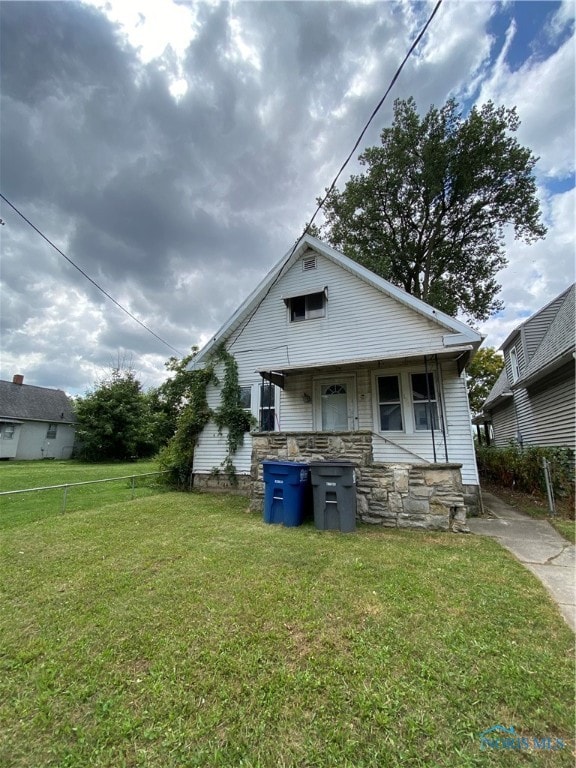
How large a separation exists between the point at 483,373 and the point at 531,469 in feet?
68.6

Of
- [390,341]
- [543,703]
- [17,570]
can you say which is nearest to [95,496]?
[17,570]

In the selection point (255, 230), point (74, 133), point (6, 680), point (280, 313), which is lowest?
point (6, 680)

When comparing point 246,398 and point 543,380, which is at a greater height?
point 543,380

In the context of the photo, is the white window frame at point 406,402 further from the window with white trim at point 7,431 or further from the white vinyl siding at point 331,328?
the window with white trim at point 7,431

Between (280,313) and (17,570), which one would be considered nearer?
(17,570)

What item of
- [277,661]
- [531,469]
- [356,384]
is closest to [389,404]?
[356,384]

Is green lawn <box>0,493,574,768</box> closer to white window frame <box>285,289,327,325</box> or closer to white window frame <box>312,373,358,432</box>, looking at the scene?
white window frame <box>312,373,358,432</box>

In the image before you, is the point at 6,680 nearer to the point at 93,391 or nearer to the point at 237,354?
the point at 237,354

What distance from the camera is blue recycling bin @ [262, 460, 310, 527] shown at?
6.05 metres

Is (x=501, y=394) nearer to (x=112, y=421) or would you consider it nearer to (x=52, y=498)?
(x=52, y=498)

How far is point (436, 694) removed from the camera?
1964 millimetres

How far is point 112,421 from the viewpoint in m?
24.0

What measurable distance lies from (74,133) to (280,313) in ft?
22.1

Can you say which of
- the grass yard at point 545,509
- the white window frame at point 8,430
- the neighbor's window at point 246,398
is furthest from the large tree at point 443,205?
the white window frame at point 8,430
